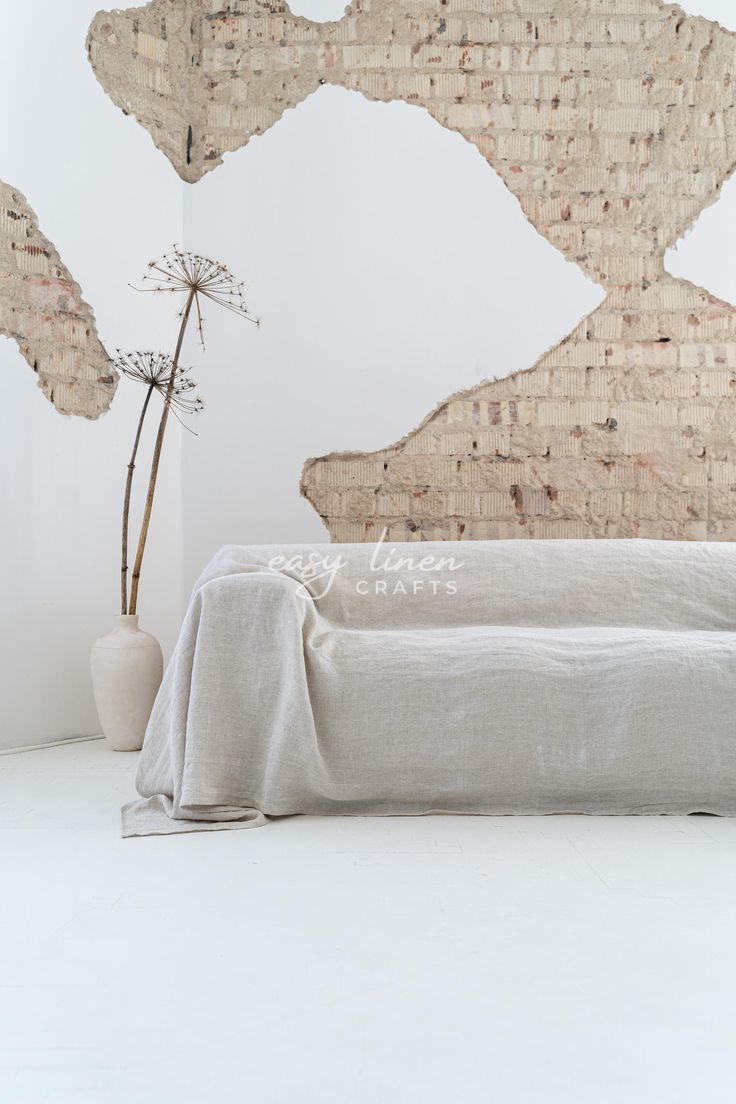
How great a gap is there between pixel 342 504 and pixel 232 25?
1723 mm

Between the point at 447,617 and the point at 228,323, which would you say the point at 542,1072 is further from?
the point at 228,323

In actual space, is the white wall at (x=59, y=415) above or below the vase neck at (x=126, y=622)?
above

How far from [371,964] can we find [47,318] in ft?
7.35

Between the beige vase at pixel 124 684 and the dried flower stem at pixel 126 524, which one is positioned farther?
the dried flower stem at pixel 126 524

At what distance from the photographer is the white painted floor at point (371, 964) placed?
0.94 meters

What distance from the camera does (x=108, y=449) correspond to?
115 inches

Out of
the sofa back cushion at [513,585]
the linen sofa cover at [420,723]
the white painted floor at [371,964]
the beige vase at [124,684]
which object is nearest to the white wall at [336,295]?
the beige vase at [124,684]

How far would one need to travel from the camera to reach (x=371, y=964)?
1.19m

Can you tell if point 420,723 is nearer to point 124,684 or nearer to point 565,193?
point 124,684

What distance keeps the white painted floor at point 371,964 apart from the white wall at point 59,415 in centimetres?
95

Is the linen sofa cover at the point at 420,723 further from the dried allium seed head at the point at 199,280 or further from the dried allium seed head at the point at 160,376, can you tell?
the dried allium seed head at the point at 199,280

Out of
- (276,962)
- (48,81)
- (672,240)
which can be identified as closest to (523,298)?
(672,240)

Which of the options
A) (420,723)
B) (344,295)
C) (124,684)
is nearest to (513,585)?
(420,723)

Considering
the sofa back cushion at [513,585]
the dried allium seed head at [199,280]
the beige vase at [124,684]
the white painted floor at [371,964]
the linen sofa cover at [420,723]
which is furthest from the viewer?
the dried allium seed head at [199,280]
